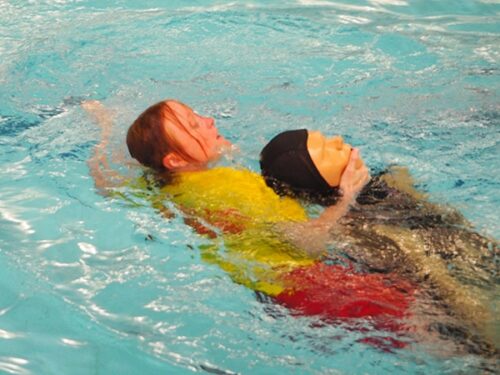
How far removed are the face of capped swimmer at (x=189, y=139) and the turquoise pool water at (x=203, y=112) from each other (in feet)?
1.07

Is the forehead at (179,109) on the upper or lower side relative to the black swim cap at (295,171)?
upper

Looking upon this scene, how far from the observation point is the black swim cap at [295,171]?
357 cm

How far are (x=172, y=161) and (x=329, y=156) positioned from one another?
0.83 meters

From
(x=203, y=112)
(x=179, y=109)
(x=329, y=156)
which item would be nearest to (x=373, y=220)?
(x=329, y=156)

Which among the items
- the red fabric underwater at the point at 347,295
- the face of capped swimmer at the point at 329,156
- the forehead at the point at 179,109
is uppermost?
the forehead at the point at 179,109

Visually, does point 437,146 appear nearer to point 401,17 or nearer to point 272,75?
point 272,75

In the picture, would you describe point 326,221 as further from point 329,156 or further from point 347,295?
point 347,295

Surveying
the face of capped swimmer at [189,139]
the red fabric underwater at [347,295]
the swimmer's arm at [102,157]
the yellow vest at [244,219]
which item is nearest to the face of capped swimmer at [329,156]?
the yellow vest at [244,219]

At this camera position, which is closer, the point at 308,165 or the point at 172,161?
the point at 308,165

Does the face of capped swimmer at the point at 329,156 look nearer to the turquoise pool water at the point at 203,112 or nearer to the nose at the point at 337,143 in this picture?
the nose at the point at 337,143

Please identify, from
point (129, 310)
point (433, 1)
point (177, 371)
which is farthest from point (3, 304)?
point (433, 1)

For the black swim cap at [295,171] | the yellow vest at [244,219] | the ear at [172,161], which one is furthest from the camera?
the ear at [172,161]

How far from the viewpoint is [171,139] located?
3.79 m

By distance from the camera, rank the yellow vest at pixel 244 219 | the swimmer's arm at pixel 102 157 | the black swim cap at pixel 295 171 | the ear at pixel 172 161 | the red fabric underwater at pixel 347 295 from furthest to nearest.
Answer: the swimmer's arm at pixel 102 157, the ear at pixel 172 161, the black swim cap at pixel 295 171, the yellow vest at pixel 244 219, the red fabric underwater at pixel 347 295
